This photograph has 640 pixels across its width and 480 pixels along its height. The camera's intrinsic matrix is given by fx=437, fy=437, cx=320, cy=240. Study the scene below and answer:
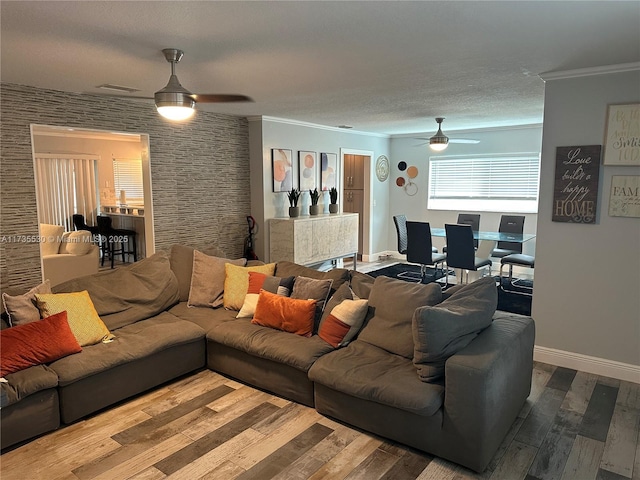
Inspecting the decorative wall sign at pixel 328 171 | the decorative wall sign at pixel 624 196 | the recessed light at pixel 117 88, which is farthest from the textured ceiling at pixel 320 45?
the decorative wall sign at pixel 328 171

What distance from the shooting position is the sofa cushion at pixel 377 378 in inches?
96.2

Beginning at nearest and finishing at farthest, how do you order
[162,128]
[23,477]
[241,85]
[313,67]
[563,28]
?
1. [23,477]
2. [563,28]
3. [313,67]
4. [241,85]
5. [162,128]

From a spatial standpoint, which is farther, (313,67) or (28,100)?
(28,100)

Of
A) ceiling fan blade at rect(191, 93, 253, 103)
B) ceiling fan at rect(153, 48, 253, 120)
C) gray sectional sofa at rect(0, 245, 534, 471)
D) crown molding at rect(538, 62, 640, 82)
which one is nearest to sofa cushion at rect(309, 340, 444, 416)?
gray sectional sofa at rect(0, 245, 534, 471)

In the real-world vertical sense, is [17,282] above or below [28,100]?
below

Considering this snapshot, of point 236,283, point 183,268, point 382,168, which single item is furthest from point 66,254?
point 382,168

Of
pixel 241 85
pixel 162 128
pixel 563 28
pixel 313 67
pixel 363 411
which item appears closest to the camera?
pixel 563 28

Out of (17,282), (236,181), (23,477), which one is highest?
(236,181)

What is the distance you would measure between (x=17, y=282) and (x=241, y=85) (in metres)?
2.86

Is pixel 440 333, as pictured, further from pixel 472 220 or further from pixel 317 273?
pixel 472 220

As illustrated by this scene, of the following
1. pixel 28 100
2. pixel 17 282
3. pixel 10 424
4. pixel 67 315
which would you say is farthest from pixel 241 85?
pixel 10 424

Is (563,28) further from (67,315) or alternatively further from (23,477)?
(23,477)

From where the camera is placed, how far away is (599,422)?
2.88 m

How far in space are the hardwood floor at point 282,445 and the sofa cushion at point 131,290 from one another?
2.42ft
